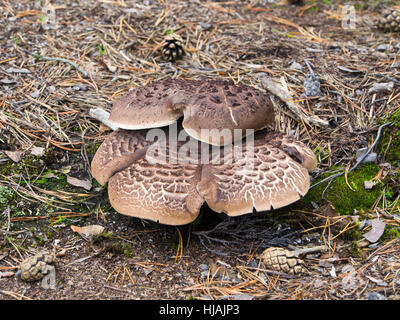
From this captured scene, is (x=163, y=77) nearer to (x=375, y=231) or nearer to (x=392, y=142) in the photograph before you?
(x=392, y=142)

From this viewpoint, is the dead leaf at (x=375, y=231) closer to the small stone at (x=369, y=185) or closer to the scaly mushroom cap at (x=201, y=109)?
the small stone at (x=369, y=185)

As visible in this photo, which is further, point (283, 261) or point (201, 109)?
point (201, 109)

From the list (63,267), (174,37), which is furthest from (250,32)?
(63,267)

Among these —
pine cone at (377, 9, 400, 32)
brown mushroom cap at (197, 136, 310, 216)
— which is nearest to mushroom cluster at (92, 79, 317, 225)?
brown mushroom cap at (197, 136, 310, 216)

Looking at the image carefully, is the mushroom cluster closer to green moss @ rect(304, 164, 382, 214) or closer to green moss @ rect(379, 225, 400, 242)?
green moss @ rect(304, 164, 382, 214)

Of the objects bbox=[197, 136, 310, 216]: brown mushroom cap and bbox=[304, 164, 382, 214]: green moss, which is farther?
bbox=[304, 164, 382, 214]: green moss

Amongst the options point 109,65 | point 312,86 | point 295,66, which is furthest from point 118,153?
point 295,66
